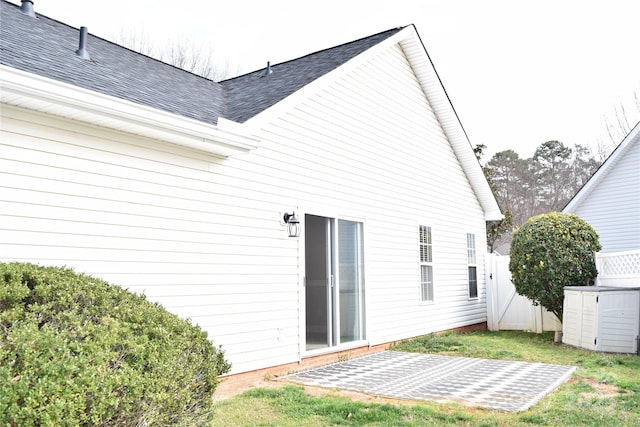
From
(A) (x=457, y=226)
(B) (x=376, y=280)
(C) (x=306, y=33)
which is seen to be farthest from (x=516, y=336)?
(C) (x=306, y=33)

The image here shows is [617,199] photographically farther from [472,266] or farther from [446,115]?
[446,115]

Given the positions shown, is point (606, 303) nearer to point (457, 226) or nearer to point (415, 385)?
point (457, 226)

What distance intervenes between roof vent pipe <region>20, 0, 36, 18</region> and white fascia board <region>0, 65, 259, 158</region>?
2954mm

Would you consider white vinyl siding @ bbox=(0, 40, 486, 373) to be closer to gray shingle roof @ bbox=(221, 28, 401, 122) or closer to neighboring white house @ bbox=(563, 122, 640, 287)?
gray shingle roof @ bbox=(221, 28, 401, 122)

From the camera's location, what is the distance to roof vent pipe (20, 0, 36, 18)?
663 centimetres

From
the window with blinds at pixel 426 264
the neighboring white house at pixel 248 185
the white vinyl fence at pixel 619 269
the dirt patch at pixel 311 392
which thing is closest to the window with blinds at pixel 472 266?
the neighboring white house at pixel 248 185

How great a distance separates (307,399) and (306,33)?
1744 centimetres

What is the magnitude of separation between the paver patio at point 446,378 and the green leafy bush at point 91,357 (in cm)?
277

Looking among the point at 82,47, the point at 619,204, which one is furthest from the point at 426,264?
the point at 619,204

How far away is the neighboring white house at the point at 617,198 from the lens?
1430cm

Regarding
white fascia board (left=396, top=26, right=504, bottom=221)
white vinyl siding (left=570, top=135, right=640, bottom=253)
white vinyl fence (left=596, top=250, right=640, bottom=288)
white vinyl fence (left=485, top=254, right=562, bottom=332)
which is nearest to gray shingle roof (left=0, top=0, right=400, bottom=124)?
white fascia board (left=396, top=26, right=504, bottom=221)

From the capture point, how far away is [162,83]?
23.3 feet

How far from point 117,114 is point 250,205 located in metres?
2.15

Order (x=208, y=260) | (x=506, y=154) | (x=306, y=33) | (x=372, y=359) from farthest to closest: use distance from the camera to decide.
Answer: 1. (x=506, y=154)
2. (x=306, y=33)
3. (x=372, y=359)
4. (x=208, y=260)
